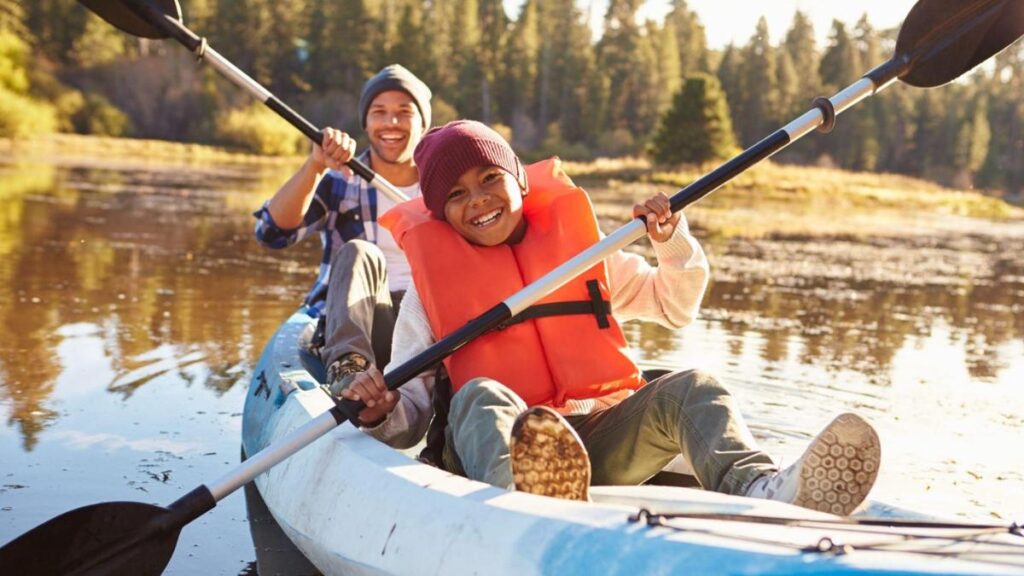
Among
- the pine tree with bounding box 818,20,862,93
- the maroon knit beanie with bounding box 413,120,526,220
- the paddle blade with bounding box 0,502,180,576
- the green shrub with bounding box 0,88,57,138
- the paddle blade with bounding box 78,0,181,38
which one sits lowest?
the paddle blade with bounding box 0,502,180,576

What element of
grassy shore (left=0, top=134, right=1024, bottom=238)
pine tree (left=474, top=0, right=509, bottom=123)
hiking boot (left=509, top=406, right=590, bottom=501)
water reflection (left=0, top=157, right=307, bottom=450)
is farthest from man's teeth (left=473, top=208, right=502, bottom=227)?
pine tree (left=474, top=0, right=509, bottom=123)

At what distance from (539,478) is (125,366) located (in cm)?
312

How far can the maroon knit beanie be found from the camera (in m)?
2.71

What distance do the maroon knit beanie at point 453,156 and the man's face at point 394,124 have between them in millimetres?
1217

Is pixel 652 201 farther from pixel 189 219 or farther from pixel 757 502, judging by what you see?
pixel 189 219

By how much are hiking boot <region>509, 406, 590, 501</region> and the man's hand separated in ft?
6.08

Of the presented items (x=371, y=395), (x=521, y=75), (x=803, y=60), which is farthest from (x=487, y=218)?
(x=803, y=60)

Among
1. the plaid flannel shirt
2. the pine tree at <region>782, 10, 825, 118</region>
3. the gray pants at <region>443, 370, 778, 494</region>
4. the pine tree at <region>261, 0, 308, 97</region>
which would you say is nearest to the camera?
the gray pants at <region>443, 370, 778, 494</region>

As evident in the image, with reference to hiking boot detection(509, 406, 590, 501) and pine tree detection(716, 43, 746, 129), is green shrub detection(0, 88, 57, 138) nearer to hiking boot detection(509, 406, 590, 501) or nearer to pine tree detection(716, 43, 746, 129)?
hiking boot detection(509, 406, 590, 501)

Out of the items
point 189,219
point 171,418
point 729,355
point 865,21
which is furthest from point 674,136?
point 865,21

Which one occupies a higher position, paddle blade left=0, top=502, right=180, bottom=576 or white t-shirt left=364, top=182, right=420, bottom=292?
white t-shirt left=364, top=182, right=420, bottom=292

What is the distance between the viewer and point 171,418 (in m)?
4.05

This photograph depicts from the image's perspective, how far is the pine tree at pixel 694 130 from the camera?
1238 inches

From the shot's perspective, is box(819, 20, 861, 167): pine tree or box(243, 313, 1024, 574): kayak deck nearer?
box(243, 313, 1024, 574): kayak deck
